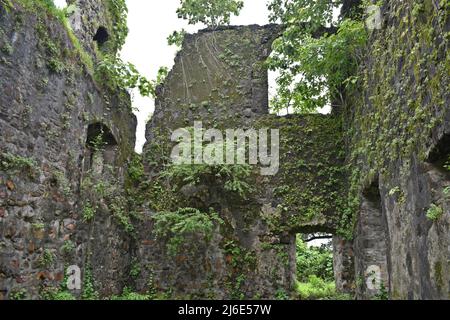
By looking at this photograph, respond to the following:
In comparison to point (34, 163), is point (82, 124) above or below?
above

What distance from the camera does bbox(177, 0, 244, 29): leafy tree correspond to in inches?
459

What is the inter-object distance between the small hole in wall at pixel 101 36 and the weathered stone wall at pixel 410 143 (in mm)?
5263

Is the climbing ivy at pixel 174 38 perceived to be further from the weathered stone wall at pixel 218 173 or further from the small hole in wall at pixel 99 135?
the small hole in wall at pixel 99 135

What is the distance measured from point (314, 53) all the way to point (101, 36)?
443cm

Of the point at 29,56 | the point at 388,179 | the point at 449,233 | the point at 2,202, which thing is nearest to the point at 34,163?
the point at 2,202

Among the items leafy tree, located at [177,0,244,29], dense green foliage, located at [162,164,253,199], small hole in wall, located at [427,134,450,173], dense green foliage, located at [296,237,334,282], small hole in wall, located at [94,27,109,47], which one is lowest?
dense green foliage, located at [296,237,334,282]

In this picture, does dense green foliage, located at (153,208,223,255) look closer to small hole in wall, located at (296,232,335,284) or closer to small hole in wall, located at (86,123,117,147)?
small hole in wall, located at (86,123,117,147)

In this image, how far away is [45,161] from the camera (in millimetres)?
5934

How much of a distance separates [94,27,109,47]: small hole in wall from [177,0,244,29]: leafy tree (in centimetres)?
331

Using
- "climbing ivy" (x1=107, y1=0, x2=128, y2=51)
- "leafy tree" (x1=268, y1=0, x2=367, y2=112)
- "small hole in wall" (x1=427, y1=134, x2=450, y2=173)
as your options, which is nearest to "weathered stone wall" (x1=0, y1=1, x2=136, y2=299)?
"climbing ivy" (x1=107, y1=0, x2=128, y2=51)

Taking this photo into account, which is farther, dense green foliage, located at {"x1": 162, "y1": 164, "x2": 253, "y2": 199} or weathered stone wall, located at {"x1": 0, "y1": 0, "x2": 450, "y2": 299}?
dense green foliage, located at {"x1": 162, "y1": 164, "x2": 253, "y2": 199}

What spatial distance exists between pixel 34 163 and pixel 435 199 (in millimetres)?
4602
